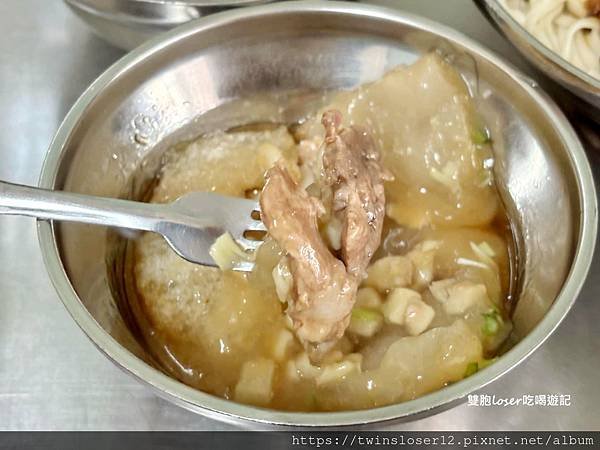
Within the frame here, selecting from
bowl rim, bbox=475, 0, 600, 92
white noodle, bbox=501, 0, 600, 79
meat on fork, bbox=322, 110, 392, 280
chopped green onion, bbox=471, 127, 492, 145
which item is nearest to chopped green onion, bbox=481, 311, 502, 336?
meat on fork, bbox=322, 110, 392, 280

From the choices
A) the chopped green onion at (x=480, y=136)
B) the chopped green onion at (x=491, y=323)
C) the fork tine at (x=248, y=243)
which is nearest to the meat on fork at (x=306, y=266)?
the fork tine at (x=248, y=243)

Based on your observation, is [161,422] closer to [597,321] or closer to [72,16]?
[597,321]

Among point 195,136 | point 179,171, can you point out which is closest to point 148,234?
point 179,171

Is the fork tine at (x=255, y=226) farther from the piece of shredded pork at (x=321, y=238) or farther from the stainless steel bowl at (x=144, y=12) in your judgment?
the stainless steel bowl at (x=144, y=12)

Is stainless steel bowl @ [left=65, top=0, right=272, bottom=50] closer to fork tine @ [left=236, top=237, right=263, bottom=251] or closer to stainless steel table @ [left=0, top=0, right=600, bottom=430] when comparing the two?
stainless steel table @ [left=0, top=0, right=600, bottom=430]

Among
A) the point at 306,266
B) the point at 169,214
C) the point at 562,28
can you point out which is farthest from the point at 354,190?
the point at 562,28
